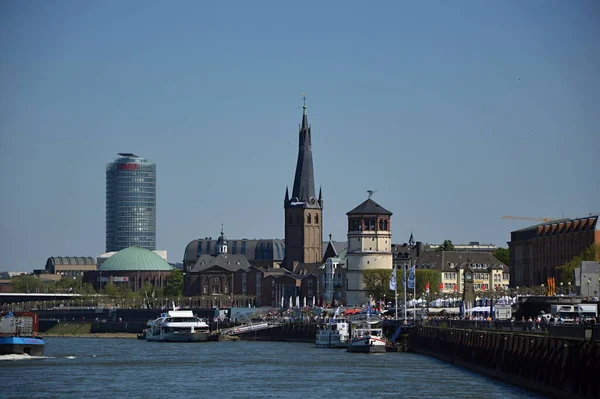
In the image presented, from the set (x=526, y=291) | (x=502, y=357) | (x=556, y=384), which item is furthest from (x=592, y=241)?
(x=556, y=384)

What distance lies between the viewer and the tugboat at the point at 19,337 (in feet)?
375

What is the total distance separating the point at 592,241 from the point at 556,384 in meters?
129

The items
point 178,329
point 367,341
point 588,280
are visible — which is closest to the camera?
point 367,341

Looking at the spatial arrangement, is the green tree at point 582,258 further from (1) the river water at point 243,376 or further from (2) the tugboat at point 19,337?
(2) the tugboat at point 19,337

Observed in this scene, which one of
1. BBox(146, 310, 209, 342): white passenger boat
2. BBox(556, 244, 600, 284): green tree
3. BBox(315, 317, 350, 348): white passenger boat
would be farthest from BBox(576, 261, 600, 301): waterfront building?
BBox(146, 310, 209, 342): white passenger boat

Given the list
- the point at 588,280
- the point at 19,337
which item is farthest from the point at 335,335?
the point at 19,337

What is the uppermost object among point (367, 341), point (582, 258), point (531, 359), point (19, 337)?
point (582, 258)

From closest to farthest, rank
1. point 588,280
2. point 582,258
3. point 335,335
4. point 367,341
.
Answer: point 367,341
point 588,280
point 335,335
point 582,258

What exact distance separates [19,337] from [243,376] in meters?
30.1

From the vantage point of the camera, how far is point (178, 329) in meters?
165

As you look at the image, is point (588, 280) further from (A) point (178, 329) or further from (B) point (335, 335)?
(A) point (178, 329)

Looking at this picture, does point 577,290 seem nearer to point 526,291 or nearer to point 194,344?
point 526,291

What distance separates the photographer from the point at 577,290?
137 metres

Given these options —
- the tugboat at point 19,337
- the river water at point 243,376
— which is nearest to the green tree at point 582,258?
the river water at point 243,376
